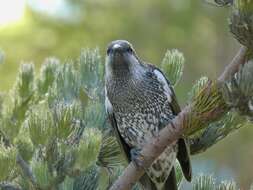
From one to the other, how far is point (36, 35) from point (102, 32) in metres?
0.70

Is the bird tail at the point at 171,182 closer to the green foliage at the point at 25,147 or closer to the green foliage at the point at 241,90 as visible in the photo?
the green foliage at the point at 25,147

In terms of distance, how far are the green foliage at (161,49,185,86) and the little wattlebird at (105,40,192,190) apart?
0.49 feet

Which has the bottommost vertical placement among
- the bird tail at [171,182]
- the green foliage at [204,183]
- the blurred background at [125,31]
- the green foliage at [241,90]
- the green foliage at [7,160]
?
the blurred background at [125,31]

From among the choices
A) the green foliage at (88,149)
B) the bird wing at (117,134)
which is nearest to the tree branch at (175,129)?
the green foliage at (88,149)

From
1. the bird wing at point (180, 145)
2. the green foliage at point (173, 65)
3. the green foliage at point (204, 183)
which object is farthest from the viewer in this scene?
the bird wing at point (180, 145)

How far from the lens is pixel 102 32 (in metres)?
7.45

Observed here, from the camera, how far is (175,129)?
1.55 meters

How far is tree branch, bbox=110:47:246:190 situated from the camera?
1.48 meters

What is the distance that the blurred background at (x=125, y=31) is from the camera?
7008 millimetres

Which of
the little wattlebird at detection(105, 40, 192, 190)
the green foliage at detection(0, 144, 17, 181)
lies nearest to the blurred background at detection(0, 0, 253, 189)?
the little wattlebird at detection(105, 40, 192, 190)

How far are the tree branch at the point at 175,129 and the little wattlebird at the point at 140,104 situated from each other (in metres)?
0.59

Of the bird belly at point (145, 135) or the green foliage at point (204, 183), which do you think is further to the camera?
the bird belly at point (145, 135)

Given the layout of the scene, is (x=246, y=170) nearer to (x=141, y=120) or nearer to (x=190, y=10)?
(x=190, y=10)

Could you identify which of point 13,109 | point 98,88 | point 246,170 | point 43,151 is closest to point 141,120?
point 98,88
